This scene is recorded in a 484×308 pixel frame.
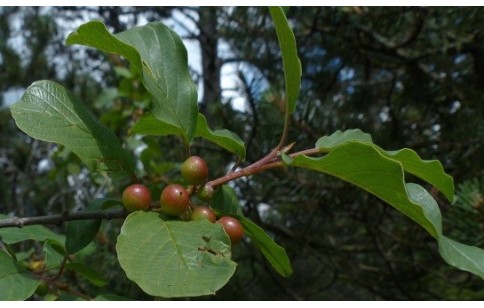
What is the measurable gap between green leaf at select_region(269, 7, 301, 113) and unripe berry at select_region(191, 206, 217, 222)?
0.15 m

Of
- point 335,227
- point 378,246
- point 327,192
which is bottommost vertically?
point 335,227

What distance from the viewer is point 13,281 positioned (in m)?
0.58

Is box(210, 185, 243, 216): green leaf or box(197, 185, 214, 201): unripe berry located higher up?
box(197, 185, 214, 201): unripe berry

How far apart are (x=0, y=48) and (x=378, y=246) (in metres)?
2.66

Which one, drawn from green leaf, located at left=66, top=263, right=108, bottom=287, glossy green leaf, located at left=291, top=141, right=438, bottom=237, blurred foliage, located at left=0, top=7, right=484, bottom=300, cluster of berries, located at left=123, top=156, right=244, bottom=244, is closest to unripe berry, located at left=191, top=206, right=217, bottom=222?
cluster of berries, located at left=123, top=156, right=244, bottom=244

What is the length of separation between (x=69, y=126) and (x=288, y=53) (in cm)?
24

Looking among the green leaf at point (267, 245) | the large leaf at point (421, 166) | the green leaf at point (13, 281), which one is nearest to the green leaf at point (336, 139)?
the large leaf at point (421, 166)

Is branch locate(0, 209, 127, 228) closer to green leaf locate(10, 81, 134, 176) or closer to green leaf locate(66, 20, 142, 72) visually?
green leaf locate(10, 81, 134, 176)

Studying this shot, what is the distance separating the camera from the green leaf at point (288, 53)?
57cm

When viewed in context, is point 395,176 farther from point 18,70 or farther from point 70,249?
point 18,70

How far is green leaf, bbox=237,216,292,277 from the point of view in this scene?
61 centimetres

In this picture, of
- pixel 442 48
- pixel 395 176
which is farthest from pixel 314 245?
pixel 395 176

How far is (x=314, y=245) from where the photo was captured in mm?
1948

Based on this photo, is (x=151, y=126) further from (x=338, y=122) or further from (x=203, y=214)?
(x=338, y=122)
